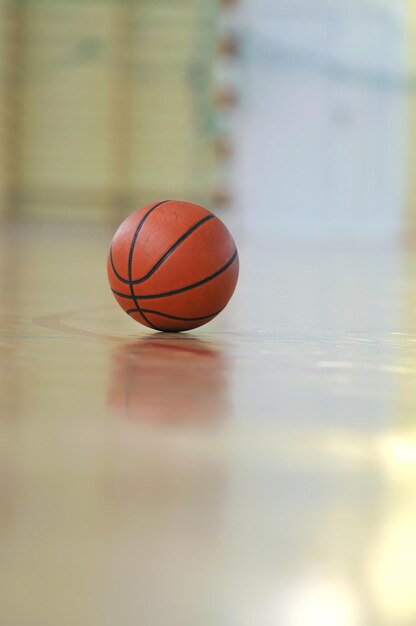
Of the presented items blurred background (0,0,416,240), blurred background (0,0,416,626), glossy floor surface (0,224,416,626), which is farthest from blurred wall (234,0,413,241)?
glossy floor surface (0,224,416,626)

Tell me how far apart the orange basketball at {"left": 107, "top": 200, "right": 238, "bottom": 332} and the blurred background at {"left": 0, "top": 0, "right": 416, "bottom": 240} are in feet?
25.8

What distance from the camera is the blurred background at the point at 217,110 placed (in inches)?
381

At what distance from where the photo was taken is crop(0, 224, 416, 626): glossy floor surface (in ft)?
2.01

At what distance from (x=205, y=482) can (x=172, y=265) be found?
1.07 m

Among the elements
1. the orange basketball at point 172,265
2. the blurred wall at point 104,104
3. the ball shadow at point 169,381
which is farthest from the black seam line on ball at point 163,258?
the blurred wall at point 104,104

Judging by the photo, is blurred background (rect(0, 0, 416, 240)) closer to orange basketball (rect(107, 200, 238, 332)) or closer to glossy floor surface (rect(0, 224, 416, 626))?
orange basketball (rect(107, 200, 238, 332))

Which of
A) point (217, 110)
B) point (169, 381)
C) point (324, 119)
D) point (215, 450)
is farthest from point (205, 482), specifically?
point (324, 119)

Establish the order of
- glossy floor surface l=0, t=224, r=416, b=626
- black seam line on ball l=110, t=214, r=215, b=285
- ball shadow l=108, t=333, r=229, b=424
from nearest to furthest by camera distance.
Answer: glossy floor surface l=0, t=224, r=416, b=626 < ball shadow l=108, t=333, r=229, b=424 < black seam line on ball l=110, t=214, r=215, b=285

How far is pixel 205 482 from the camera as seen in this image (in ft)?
2.79

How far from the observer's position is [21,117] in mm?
9695

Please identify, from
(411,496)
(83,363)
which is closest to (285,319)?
(83,363)

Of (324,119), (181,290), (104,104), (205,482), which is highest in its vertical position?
(205,482)

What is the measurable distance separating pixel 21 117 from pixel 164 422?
8.95 meters

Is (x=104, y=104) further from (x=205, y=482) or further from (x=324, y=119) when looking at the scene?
(x=205, y=482)
